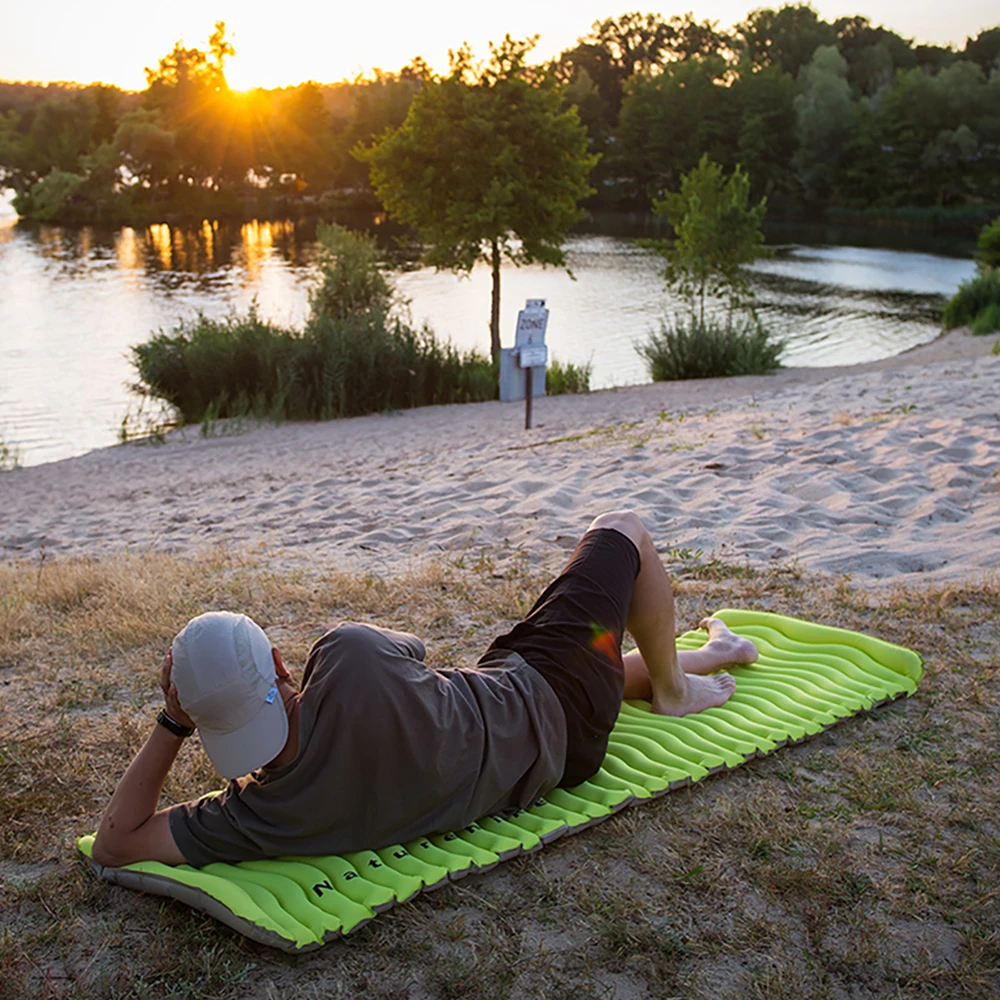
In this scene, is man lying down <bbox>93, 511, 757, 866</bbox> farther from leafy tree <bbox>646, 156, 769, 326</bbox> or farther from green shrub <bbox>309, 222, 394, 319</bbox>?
leafy tree <bbox>646, 156, 769, 326</bbox>

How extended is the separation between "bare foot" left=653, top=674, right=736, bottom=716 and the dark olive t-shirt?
2.58ft

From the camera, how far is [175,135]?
198 feet

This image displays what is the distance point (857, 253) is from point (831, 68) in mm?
44103

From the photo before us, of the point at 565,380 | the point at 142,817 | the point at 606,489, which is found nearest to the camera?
the point at 142,817

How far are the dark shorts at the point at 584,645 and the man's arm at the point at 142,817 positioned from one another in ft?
3.05

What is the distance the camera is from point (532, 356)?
9922mm

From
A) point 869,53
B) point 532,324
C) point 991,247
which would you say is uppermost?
point 869,53

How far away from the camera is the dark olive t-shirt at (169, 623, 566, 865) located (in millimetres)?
2307

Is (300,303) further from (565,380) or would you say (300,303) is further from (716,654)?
(716,654)

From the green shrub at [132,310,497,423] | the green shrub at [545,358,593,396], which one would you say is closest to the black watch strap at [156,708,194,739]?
the green shrub at [132,310,497,423]

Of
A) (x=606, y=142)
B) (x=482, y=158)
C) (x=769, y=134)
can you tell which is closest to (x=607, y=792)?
(x=482, y=158)

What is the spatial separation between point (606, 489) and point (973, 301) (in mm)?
19084

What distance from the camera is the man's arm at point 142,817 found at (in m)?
2.34

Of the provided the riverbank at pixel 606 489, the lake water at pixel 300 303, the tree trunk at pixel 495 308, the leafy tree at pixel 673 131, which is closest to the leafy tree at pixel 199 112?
the lake water at pixel 300 303
